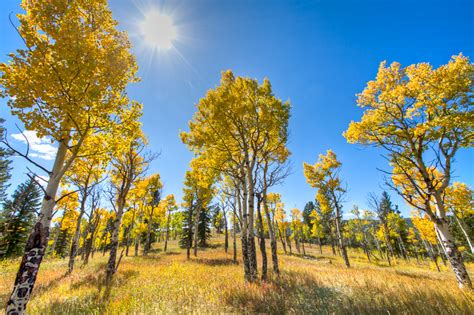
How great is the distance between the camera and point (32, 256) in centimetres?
339

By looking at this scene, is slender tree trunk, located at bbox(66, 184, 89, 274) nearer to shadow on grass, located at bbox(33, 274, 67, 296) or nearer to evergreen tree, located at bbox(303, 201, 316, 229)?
shadow on grass, located at bbox(33, 274, 67, 296)

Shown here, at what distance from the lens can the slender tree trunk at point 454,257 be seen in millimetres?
5563

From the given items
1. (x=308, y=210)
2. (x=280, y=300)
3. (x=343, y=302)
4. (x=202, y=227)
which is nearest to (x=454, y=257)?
(x=343, y=302)

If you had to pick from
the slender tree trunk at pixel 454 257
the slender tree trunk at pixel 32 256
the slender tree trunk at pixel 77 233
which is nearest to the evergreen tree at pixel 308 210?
the slender tree trunk at pixel 454 257

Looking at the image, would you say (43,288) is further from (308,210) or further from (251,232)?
(308,210)

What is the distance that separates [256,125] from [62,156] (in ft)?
21.1

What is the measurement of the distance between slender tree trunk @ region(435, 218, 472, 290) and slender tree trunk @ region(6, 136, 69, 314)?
11.0 metres

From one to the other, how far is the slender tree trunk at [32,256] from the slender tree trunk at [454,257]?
1101 cm

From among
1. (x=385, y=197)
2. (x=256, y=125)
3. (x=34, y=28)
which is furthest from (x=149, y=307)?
(x=385, y=197)

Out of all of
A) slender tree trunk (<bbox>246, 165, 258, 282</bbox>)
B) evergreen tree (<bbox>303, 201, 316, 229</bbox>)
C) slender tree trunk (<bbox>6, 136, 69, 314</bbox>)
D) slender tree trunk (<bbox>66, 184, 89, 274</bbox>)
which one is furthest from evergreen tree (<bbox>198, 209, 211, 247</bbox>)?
evergreen tree (<bbox>303, 201, 316, 229</bbox>)

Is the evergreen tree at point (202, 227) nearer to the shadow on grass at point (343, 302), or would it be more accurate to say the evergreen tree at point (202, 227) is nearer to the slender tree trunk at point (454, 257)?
the shadow on grass at point (343, 302)

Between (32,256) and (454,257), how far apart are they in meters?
11.7

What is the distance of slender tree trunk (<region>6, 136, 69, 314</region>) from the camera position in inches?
124

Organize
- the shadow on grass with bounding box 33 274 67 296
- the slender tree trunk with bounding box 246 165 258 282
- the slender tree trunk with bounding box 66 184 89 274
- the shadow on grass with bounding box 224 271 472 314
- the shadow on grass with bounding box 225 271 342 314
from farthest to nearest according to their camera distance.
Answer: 1. the slender tree trunk with bounding box 66 184 89 274
2. the slender tree trunk with bounding box 246 165 258 282
3. the shadow on grass with bounding box 33 274 67 296
4. the shadow on grass with bounding box 225 271 342 314
5. the shadow on grass with bounding box 224 271 472 314
